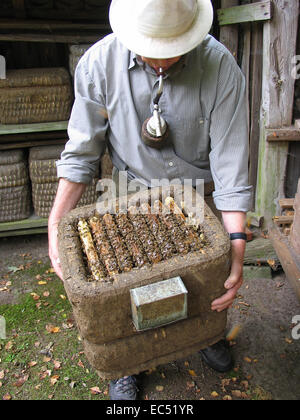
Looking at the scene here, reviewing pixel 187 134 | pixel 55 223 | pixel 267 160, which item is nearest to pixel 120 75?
pixel 187 134

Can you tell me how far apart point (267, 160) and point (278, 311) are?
130 cm

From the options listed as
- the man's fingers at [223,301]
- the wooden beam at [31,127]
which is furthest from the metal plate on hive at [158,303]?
the wooden beam at [31,127]

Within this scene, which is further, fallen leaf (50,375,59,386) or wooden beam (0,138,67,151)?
wooden beam (0,138,67,151)

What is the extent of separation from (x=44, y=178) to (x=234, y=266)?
252 cm

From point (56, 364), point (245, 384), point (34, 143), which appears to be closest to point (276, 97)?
point (245, 384)

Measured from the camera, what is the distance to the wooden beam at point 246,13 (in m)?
2.94

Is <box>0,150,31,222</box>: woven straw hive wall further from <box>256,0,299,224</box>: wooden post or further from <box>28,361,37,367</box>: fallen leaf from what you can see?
<box>256,0,299,224</box>: wooden post

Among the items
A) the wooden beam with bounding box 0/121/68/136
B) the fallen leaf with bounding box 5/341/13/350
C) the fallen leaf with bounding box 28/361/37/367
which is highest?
the wooden beam with bounding box 0/121/68/136

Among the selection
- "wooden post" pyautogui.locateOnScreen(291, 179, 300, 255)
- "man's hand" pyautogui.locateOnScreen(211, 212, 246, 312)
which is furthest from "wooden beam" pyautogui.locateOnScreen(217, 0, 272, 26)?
"man's hand" pyautogui.locateOnScreen(211, 212, 246, 312)

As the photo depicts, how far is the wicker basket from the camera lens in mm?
3480

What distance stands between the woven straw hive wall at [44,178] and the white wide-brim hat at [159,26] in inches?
85.8

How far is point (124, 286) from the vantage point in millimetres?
1467

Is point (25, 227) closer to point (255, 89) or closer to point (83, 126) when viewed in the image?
point (83, 126)
